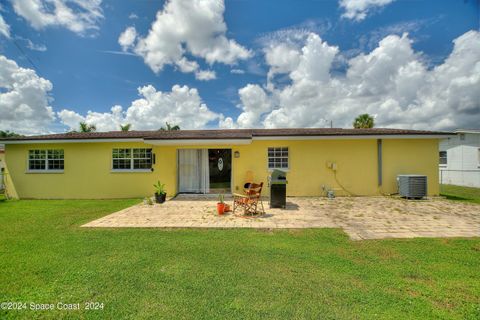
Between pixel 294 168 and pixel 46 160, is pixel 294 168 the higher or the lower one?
the lower one

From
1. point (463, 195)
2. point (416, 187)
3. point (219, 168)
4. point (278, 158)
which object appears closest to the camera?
point (416, 187)

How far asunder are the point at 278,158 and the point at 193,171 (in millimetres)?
4762

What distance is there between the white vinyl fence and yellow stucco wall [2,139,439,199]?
9.34 meters

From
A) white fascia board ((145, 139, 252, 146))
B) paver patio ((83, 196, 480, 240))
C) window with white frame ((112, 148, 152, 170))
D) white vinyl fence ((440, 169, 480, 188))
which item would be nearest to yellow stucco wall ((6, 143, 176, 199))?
window with white frame ((112, 148, 152, 170))

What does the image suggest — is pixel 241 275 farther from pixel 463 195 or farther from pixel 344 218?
pixel 463 195

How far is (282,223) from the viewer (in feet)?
20.9

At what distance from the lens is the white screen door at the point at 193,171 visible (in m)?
11.6

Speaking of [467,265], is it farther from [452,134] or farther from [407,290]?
[452,134]

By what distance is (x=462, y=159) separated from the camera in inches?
666

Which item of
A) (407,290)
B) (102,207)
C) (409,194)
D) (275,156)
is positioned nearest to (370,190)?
(409,194)

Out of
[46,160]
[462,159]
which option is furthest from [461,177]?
[46,160]

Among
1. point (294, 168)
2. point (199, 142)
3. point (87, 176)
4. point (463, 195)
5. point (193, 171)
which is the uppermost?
point (199, 142)

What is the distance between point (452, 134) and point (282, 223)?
1013 centimetres

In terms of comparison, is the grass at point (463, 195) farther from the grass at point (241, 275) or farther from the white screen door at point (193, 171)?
the white screen door at point (193, 171)
